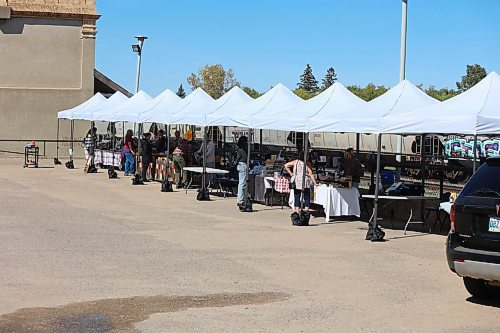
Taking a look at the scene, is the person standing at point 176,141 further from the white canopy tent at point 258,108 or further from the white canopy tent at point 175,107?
the white canopy tent at point 258,108

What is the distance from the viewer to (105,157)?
31312mm

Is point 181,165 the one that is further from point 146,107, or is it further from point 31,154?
point 31,154

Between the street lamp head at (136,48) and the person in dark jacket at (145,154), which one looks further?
the street lamp head at (136,48)

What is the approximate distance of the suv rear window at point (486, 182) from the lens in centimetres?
866

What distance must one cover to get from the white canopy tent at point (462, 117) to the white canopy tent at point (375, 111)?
555mm

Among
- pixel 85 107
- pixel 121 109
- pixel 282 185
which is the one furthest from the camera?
pixel 85 107

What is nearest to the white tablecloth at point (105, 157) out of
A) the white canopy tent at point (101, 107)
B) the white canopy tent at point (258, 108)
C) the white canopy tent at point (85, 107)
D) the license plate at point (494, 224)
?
the white canopy tent at point (101, 107)

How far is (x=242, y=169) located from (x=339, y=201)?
3.07m

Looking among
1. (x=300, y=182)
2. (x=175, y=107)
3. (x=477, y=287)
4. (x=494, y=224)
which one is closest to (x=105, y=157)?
(x=175, y=107)

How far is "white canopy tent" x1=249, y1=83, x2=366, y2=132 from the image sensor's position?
16.6 metres

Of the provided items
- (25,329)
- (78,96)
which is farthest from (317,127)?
(78,96)

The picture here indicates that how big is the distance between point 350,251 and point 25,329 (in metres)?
6.62

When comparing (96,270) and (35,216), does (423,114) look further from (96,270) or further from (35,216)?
(35,216)

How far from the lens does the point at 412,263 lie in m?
11.9
